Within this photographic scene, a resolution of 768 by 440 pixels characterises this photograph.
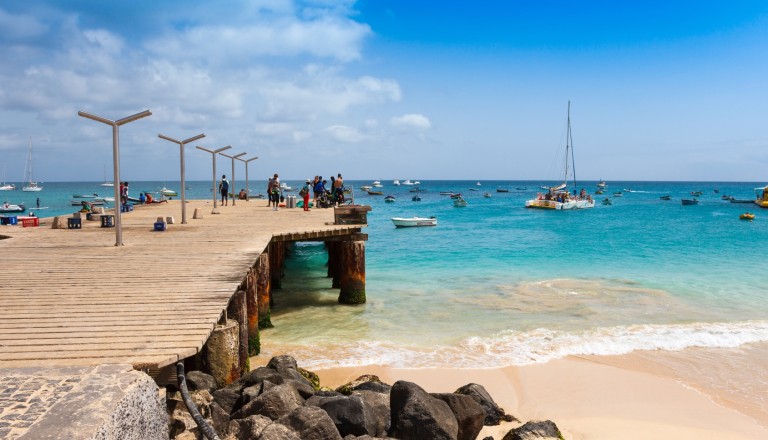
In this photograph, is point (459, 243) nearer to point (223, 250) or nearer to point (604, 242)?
point (604, 242)

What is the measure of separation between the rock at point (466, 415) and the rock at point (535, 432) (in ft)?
1.64

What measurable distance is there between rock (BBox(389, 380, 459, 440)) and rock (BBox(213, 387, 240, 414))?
2.07 meters

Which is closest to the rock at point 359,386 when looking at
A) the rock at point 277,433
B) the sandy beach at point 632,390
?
the sandy beach at point 632,390

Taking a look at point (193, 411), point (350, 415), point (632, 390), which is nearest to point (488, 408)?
point (350, 415)

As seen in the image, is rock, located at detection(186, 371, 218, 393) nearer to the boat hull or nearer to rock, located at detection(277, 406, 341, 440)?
rock, located at detection(277, 406, 341, 440)

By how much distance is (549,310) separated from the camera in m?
16.7

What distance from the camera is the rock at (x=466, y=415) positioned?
6844 millimetres

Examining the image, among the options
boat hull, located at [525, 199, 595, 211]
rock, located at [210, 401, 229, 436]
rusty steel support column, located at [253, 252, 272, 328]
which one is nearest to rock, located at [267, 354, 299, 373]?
rock, located at [210, 401, 229, 436]

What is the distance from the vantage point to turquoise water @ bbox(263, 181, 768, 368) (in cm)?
1282

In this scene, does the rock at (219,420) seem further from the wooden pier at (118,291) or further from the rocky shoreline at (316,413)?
the wooden pier at (118,291)

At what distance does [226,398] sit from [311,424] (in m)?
1.80

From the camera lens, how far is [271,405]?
6.31m

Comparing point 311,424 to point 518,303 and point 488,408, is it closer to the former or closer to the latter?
point 488,408

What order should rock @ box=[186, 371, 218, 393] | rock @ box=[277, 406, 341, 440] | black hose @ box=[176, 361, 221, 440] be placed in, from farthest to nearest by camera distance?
rock @ box=[186, 371, 218, 393], rock @ box=[277, 406, 341, 440], black hose @ box=[176, 361, 221, 440]
